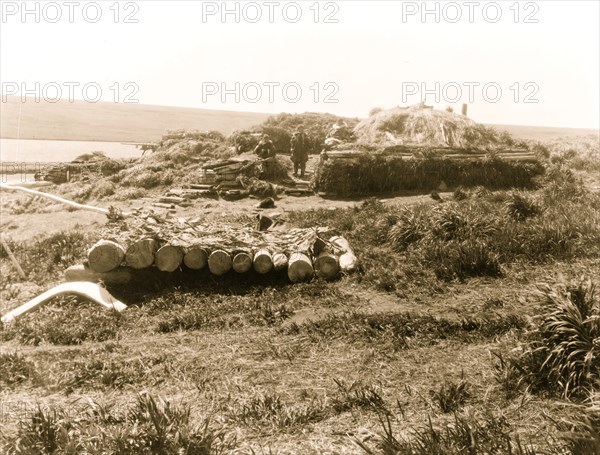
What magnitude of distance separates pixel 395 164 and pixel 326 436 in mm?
13128

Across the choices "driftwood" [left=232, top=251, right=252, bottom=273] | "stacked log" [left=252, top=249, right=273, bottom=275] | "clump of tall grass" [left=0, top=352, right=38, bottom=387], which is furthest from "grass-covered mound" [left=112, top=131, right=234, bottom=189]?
"clump of tall grass" [left=0, top=352, right=38, bottom=387]

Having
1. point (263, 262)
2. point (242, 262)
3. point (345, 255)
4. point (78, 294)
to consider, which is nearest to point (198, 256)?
point (242, 262)

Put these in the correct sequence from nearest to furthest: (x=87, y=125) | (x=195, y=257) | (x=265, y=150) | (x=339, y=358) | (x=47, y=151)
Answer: (x=339, y=358)
(x=195, y=257)
(x=265, y=150)
(x=47, y=151)
(x=87, y=125)

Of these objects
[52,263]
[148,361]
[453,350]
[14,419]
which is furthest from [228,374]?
[52,263]

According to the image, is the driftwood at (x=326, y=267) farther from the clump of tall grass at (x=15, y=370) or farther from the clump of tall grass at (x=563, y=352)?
the clump of tall grass at (x=15, y=370)

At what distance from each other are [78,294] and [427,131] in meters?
17.7

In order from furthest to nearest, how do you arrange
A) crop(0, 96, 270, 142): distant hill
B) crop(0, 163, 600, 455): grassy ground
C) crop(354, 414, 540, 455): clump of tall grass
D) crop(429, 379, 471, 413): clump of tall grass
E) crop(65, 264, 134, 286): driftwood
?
crop(0, 96, 270, 142): distant hill < crop(65, 264, 134, 286): driftwood < crop(429, 379, 471, 413): clump of tall grass < crop(0, 163, 600, 455): grassy ground < crop(354, 414, 540, 455): clump of tall grass

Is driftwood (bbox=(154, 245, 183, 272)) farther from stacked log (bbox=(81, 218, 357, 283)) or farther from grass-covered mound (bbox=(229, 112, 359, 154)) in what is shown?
grass-covered mound (bbox=(229, 112, 359, 154))

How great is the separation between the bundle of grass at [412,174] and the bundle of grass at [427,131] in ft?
13.4

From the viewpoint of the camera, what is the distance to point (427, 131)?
22.4 m

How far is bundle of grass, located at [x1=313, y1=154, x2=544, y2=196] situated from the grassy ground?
6282 millimetres

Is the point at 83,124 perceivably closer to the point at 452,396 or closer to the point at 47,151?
the point at 47,151

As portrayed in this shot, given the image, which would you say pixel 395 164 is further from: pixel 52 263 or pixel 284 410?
pixel 284 410

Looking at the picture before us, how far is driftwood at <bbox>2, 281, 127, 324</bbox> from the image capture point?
7.84 m
